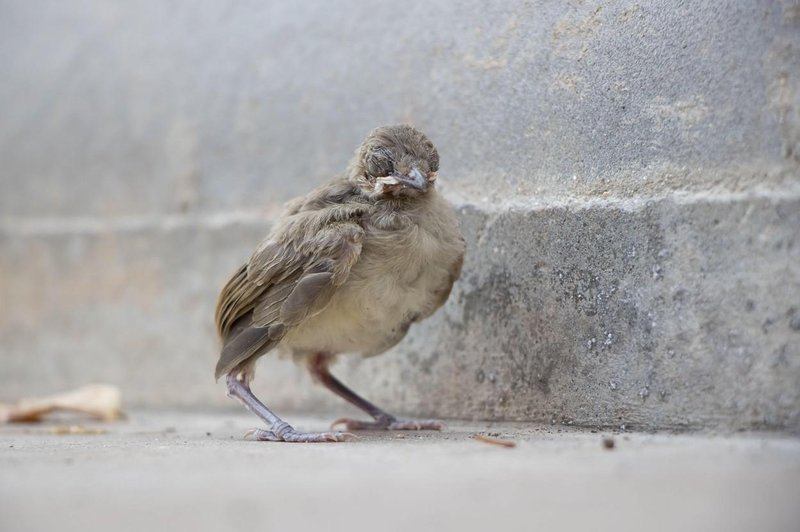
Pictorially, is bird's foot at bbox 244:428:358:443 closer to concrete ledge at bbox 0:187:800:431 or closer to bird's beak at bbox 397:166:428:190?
concrete ledge at bbox 0:187:800:431

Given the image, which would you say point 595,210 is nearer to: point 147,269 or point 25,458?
point 25,458

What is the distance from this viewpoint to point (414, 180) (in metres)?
4.43

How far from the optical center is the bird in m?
4.32

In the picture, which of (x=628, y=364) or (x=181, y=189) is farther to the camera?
(x=181, y=189)

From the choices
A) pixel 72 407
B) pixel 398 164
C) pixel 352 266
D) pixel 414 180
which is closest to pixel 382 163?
pixel 398 164

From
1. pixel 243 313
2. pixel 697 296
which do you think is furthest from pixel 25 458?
pixel 697 296

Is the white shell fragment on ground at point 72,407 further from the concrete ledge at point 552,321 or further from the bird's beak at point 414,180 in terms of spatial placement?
the bird's beak at point 414,180

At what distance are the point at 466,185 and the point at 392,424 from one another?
1297 millimetres

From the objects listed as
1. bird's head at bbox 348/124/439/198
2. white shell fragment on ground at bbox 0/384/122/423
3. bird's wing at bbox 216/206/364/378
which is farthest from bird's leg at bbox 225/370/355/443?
white shell fragment on ground at bbox 0/384/122/423

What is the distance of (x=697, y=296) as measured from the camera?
12.5 ft

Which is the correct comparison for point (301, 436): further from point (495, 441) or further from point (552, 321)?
point (552, 321)

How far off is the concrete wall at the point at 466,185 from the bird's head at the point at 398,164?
1.68 ft

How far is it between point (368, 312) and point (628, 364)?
1187mm

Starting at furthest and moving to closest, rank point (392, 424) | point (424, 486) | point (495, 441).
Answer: point (392, 424), point (495, 441), point (424, 486)
